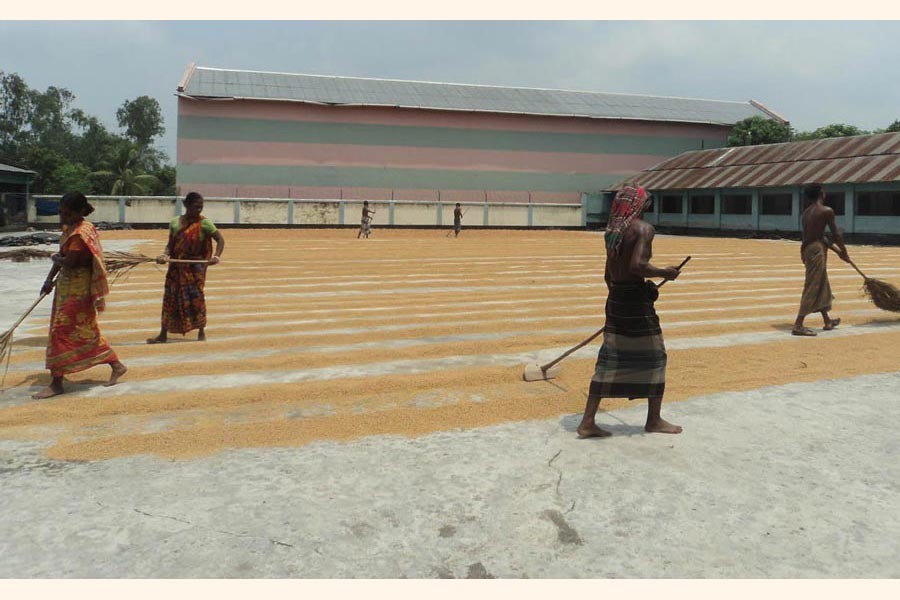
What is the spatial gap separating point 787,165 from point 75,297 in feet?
101

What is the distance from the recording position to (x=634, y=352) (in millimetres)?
4477

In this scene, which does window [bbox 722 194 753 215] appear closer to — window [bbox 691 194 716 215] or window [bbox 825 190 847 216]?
window [bbox 691 194 716 215]

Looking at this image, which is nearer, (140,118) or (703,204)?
(703,204)

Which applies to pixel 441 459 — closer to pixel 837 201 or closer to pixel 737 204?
pixel 837 201

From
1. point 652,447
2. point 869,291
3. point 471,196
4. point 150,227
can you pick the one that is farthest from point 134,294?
point 471,196

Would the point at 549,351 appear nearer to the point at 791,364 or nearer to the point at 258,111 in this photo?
the point at 791,364

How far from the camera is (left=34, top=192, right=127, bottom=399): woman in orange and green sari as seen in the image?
17.8ft

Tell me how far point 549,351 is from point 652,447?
2790 millimetres

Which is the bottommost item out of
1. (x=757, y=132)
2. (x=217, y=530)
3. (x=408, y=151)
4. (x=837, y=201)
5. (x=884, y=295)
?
(x=217, y=530)

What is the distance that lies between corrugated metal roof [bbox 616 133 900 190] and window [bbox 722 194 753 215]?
0.88 metres

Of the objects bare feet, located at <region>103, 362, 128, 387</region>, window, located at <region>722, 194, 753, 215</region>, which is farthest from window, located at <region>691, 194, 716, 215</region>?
bare feet, located at <region>103, 362, 128, 387</region>

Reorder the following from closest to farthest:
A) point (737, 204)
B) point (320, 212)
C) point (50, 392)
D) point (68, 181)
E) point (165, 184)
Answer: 1. point (50, 392)
2. point (737, 204)
3. point (320, 212)
4. point (68, 181)
5. point (165, 184)

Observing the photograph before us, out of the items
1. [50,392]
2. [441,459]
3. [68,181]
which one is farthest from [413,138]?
[441,459]

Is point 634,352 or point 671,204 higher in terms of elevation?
point 671,204
